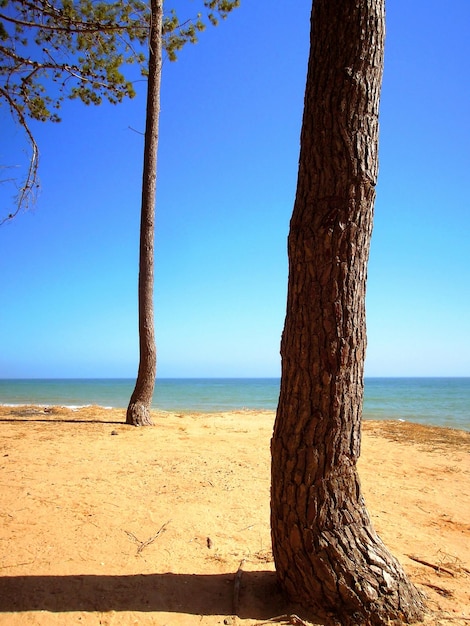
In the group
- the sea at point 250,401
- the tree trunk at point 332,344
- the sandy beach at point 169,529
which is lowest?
the sea at point 250,401

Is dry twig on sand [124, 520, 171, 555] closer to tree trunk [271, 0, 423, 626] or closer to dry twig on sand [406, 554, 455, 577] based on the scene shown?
tree trunk [271, 0, 423, 626]

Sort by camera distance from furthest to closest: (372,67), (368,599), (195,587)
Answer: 1. (195,587)
2. (372,67)
3. (368,599)

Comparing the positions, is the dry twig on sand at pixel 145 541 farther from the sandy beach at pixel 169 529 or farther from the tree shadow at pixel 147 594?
the tree shadow at pixel 147 594

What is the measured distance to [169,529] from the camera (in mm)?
3135

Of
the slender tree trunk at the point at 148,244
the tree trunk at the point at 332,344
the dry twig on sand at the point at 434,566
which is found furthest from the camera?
the slender tree trunk at the point at 148,244

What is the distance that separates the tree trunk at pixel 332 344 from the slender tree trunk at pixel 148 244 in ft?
19.4

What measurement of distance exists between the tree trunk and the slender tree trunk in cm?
591

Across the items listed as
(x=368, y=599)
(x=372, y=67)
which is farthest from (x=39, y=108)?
(x=368, y=599)

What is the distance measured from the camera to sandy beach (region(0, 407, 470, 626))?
2143mm

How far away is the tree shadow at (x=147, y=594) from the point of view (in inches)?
83.1

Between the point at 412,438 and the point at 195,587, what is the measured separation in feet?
23.9

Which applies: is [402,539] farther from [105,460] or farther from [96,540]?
[105,460]

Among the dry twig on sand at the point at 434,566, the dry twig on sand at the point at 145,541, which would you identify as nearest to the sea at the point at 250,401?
the dry twig on sand at the point at 434,566

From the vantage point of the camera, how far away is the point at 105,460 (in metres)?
5.00
